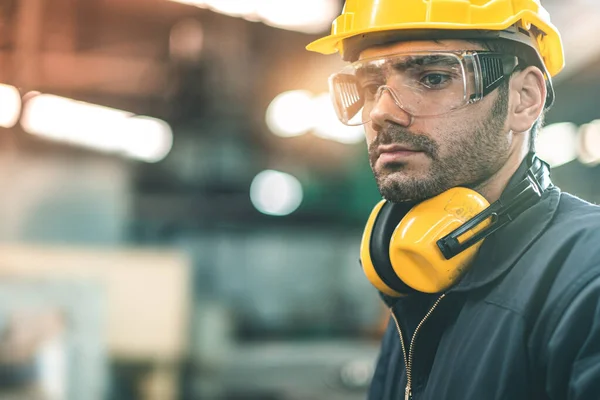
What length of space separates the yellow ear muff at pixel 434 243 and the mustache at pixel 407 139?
0.11 meters

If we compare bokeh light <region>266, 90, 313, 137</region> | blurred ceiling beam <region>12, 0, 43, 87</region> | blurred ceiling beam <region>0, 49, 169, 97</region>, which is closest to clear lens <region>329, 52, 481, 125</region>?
blurred ceiling beam <region>12, 0, 43, 87</region>

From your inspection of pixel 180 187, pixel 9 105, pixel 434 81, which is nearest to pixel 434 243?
pixel 434 81

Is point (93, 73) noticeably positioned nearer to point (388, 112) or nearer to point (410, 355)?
point (388, 112)

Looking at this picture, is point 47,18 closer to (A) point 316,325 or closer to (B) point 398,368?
(B) point 398,368

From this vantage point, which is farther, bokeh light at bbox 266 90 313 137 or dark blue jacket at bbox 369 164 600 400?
bokeh light at bbox 266 90 313 137

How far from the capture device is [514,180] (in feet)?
4.25

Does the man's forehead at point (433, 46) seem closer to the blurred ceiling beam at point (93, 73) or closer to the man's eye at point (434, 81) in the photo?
the man's eye at point (434, 81)

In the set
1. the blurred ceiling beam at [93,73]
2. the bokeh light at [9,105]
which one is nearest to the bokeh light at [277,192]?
the blurred ceiling beam at [93,73]

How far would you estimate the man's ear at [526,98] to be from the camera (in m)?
1.37

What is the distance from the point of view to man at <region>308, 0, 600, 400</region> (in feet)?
3.63

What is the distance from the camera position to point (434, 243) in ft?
4.06

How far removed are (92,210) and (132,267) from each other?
0.91 meters

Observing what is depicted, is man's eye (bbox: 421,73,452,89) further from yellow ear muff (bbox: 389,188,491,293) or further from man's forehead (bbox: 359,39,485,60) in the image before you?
yellow ear muff (bbox: 389,188,491,293)

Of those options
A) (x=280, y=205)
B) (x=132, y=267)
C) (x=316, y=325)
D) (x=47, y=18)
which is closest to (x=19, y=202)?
(x=132, y=267)
